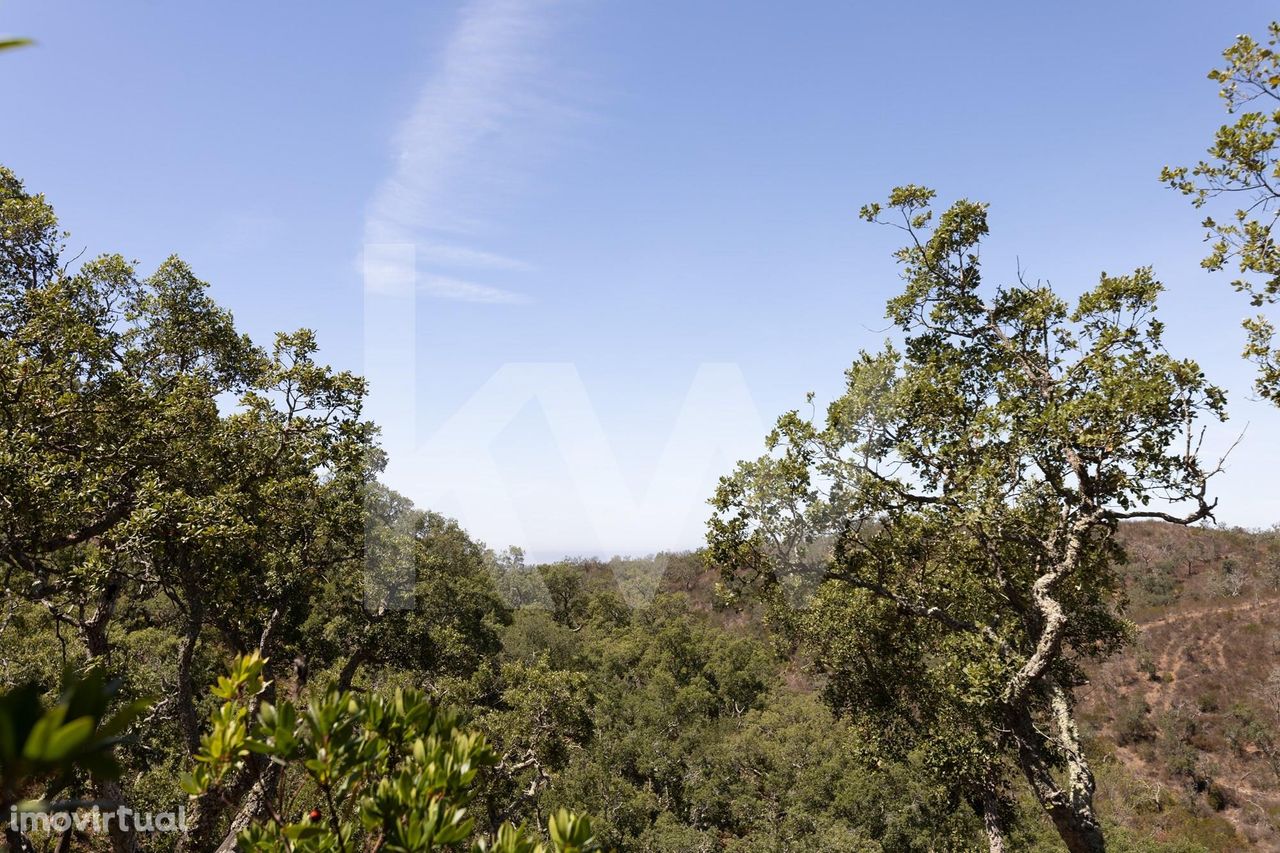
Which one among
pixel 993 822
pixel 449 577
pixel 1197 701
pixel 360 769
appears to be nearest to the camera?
pixel 360 769

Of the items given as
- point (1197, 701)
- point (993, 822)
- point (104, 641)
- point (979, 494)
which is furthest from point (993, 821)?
point (1197, 701)

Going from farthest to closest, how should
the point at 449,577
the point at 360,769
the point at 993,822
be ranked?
the point at 449,577 < the point at 993,822 < the point at 360,769

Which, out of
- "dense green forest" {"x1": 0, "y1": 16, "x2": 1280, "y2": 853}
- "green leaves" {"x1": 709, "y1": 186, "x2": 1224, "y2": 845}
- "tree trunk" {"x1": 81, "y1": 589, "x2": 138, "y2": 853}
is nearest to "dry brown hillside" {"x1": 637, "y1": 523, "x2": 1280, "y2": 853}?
"dense green forest" {"x1": 0, "y1": 16, "x2": 1280, "y2": 853}

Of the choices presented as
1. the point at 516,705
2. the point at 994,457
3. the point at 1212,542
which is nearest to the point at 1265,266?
the point at 994,457

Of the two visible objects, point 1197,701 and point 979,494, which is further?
point 1197,701

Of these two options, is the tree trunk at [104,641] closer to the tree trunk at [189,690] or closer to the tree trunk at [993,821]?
the tree trunk at [189,690]

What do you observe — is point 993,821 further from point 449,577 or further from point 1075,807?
point 449,577

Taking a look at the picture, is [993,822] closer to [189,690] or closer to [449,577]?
[449,577]

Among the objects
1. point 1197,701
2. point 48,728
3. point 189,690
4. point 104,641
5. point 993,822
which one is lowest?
point 1197,701

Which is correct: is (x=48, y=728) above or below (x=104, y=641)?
below

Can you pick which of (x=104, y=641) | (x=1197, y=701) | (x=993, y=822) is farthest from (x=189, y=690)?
(x=1197, y=701)

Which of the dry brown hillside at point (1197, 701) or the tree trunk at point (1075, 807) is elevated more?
the tree trunk at point (1075, 807)

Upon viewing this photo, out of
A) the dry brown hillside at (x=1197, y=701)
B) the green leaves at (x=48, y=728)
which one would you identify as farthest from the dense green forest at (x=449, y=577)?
the dry brown hillside at (x=1197, y=701)

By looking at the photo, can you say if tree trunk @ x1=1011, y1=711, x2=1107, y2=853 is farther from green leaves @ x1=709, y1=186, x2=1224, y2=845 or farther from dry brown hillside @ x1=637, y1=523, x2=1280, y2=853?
dry brown hillside @ x1=637, y1=523, x2=1280, y2=853
